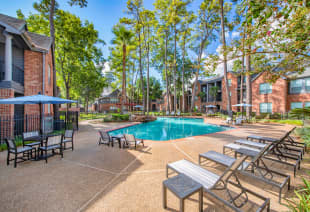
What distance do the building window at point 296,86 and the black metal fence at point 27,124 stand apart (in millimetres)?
30469

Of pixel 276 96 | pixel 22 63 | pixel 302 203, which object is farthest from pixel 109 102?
pixel 302 203

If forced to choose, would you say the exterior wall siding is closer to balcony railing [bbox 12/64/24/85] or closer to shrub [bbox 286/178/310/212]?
balcony railing [bbox 12/64/24/85]

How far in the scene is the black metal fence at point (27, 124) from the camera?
267 inches

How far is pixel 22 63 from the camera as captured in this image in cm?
932

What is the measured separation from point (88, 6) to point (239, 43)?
46.4 ft

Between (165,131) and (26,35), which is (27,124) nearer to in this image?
(26,35)

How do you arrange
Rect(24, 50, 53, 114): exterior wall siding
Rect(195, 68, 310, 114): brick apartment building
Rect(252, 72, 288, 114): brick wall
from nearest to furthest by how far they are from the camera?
Rect(24, 50, 53, 114): exterior wall siding, Rect(195, 68, 310, 114): brick apartment building, Rect(252, 72, 288, 114): brick wall

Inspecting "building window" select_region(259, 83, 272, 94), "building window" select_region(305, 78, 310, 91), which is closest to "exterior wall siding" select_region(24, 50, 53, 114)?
"building window" select_region(259, 83, 272, 94)

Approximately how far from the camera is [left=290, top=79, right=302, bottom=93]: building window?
18953 millimetres

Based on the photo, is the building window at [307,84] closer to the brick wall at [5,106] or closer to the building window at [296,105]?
the building window at [296,105]

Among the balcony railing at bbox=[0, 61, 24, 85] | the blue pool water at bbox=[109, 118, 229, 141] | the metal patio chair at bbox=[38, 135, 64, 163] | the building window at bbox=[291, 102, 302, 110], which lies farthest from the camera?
the building window at bbox=[291, 102, 302, 110]

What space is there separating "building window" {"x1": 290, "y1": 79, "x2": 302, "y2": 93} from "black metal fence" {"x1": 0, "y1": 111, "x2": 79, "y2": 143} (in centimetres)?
3047

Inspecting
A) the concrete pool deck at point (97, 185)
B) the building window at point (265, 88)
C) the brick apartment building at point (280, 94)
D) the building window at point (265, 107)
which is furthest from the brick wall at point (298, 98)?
the concrete pool deck at point (97, 185)

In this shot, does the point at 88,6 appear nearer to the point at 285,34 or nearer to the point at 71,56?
the point at 71,56
